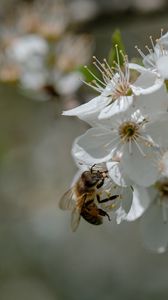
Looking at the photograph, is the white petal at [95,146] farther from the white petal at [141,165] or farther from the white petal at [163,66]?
the white petal at [163,66]

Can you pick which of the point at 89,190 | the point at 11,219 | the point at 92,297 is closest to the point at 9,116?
the point at 11,219

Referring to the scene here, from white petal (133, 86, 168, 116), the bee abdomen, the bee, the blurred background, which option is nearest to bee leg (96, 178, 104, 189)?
the bee

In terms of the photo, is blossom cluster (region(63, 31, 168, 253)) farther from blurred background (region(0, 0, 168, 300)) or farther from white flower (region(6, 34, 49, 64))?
blurred background (region(0, 0, 168, 300))

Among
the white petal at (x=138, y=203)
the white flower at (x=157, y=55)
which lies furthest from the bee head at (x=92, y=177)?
the white flower at (x=157, y=55)

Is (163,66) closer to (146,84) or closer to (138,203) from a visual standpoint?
(146,84)

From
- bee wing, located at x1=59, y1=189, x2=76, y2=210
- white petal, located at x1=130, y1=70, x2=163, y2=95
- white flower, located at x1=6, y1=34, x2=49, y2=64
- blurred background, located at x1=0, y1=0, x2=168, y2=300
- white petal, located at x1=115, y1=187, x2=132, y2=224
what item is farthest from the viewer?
blurred background, located at x1=0, y1=0, x2=168, y2=300

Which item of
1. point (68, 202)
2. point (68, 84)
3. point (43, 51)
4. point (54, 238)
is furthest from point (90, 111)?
point (54, 238)

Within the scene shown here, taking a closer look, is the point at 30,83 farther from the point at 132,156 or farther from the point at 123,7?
the point at 132,156
